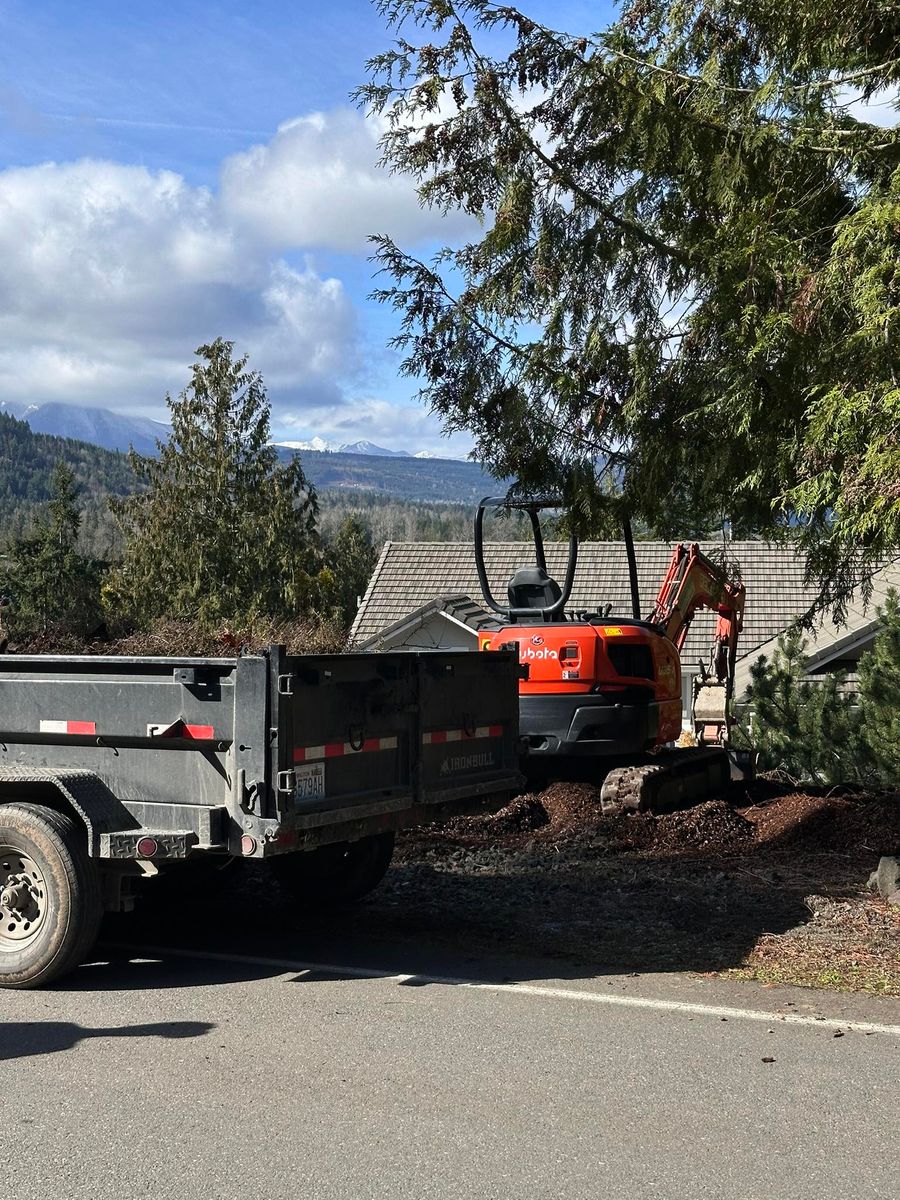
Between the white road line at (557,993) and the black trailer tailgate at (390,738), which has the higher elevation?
the black trailer tailgate at (390,738)

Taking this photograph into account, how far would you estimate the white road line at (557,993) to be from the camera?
666 centimetres

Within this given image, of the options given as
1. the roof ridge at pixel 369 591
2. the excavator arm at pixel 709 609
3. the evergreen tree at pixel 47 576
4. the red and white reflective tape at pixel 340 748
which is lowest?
the red and white reflective tape at pixel 340 748

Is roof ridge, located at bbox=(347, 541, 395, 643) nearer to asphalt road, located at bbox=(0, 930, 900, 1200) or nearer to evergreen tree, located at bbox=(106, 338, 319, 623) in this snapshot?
evergreen tree, located at bbox=(106, 338, 319, 623)

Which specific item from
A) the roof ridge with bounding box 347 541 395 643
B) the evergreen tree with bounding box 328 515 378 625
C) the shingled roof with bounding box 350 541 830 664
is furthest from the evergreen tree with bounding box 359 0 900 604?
the evergreen tree with bounding box 328 515 378 625

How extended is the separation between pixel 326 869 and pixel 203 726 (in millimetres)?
2386

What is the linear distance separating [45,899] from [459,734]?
9.21ft

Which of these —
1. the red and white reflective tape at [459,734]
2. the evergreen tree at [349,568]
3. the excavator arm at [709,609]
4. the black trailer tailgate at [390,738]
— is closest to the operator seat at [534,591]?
the excavator arm at [709,609]

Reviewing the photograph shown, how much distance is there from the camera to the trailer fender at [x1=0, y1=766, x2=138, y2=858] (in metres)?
7.26

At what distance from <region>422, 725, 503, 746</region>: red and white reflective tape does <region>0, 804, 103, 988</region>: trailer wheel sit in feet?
7.25

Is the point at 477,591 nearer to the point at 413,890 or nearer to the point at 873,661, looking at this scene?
the point at 873,661

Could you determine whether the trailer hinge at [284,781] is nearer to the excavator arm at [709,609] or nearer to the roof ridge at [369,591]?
the excavator arm at [709,609]

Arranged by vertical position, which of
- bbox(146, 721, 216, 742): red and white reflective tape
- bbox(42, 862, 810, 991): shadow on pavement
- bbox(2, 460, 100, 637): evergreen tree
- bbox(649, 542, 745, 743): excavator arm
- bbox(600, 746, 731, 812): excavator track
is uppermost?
bbox(2, 460, 100, 637): evergreen tree

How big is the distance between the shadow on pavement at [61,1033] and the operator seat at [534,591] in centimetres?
810

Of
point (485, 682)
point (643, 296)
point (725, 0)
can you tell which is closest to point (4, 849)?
point (485, 682)
